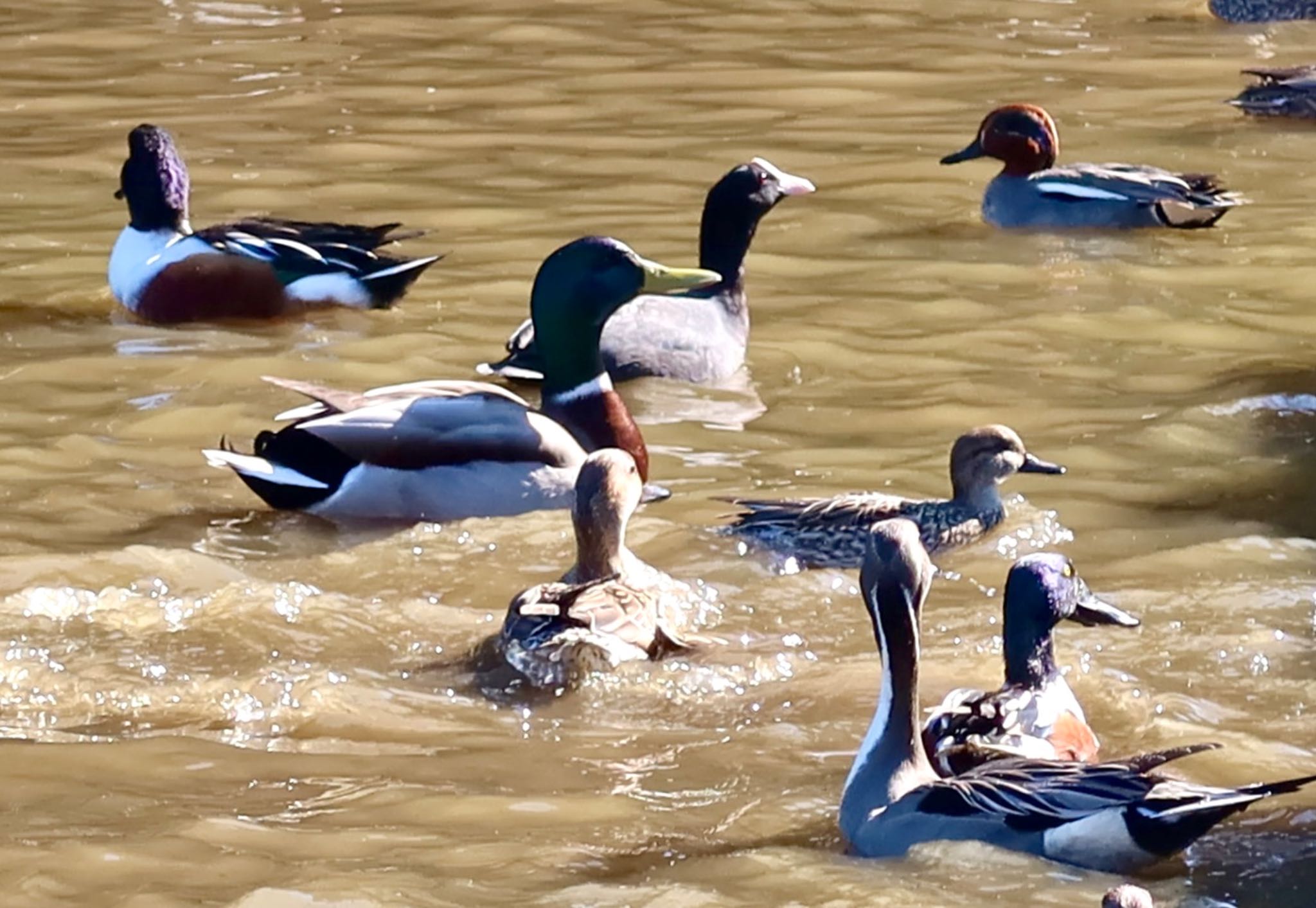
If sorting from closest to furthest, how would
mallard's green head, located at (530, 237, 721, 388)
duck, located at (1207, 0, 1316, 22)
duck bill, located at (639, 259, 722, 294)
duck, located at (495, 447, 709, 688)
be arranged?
duck, located at (495, 447, 709, 688), mallard's green head, located at (530, 237, 721, 388), duck bill, located at (639, 259, 722, 294), duck, located at (1207, 0, 1316, 22)

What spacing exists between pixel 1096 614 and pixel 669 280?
113 inches

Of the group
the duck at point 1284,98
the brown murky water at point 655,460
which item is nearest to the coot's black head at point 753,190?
the brown murky water at point 655,460

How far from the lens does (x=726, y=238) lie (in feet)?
32.9

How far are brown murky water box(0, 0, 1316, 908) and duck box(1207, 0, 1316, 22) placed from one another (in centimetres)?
73

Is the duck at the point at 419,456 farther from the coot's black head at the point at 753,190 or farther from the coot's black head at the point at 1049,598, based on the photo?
the coot's black head at the point at 753,190

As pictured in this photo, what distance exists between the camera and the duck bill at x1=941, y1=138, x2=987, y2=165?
12373 mm

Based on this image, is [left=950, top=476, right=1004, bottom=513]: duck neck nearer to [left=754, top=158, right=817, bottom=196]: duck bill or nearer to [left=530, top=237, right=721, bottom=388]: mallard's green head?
[left=530, top=237, right=721, bottom=388]: mallard's green head

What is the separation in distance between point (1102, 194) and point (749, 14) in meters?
5.88

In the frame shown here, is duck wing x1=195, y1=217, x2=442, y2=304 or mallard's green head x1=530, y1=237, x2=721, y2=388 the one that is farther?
duck wing x1=195, y1=217, x2=442, y2=304

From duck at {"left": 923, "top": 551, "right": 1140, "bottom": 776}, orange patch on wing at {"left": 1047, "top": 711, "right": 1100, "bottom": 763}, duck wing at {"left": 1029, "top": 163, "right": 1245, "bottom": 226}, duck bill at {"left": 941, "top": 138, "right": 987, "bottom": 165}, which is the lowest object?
orange patch on wing at {"left": 1047, "top": 711, "right": 1100, "bottom": 763}

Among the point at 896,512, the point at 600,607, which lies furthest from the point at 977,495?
the point at 600,607

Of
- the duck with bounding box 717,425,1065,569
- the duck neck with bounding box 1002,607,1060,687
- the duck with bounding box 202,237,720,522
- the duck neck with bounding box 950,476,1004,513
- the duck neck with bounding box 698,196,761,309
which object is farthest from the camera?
the duck neck with bounding box 698,196,761,309

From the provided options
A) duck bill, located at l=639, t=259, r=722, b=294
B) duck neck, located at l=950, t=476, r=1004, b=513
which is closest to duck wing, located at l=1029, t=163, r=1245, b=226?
duck bill, located at l=639, t=259, r=722, b=294

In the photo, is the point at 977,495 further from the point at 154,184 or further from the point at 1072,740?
the point at 154,184
